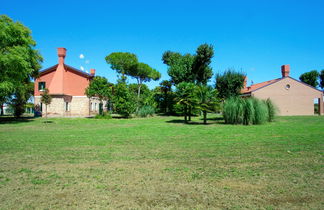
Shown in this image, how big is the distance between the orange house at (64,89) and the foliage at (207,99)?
22.4m

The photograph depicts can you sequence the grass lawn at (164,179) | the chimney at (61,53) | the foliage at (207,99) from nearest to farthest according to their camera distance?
the grass lawn at (164,179)
the foliage at (207,99)
the chimney at (61,53)

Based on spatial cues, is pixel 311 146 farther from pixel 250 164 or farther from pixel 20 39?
pixel 20 39

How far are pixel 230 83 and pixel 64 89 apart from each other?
24749 millimetres

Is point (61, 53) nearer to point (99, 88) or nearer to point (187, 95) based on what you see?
point (99, 88)

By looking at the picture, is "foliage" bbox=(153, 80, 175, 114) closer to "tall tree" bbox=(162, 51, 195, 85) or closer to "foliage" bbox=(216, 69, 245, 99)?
"tall tree" bbox=(162, 51, 195, 85)

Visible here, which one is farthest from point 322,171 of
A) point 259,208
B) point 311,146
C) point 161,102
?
point 161,102

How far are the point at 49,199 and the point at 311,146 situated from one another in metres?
7.66

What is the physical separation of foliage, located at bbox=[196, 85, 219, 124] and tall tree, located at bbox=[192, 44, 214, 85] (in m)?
13.0

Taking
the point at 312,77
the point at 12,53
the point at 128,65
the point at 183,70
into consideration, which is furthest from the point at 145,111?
the point at 312,77

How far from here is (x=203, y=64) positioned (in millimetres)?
29078

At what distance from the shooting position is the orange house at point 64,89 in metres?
29.6

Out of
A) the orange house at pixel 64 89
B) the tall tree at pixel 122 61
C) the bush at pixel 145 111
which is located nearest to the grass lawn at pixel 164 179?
the bush at pixel 145 111

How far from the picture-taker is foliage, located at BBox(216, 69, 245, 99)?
66.9ft

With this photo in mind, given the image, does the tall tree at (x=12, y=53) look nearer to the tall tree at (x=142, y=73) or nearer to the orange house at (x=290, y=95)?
the tall tree at (x=142, y=73)
